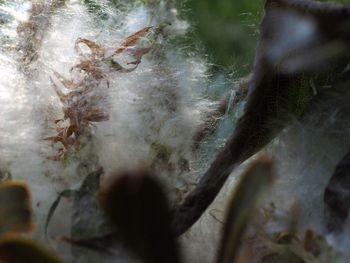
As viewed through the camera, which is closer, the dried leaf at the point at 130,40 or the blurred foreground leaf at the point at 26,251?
the blurred foreground leaf at the point at 26,251

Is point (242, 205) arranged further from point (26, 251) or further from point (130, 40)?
point (130, 40)

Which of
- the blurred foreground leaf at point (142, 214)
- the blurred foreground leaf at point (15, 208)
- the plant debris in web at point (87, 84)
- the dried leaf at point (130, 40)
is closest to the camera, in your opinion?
the blurred foreground leaf at point (142, 214)

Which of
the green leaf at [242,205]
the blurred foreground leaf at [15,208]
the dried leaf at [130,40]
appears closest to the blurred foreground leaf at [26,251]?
the blurred foreground leaf at [15,208]

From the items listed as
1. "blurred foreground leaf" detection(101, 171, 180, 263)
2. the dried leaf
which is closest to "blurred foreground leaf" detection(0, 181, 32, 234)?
"blurred foreground leaf" detection(101, 171, 180, 263)

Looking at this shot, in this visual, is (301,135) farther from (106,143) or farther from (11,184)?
(11,184)

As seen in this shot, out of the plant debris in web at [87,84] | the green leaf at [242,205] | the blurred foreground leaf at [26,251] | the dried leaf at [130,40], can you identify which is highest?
the green leaf at [242,205]

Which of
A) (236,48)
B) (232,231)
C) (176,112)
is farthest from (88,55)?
(232,231)

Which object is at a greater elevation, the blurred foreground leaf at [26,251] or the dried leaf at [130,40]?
the blurred foreground leaf at [26,251]

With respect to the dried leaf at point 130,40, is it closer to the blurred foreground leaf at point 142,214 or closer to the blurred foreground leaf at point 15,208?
the blurred foreground leaf at point 15,208

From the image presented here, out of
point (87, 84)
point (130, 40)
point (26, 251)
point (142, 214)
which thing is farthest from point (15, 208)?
point (130, 40)

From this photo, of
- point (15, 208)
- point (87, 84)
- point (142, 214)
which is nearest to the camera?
point (142, 214)

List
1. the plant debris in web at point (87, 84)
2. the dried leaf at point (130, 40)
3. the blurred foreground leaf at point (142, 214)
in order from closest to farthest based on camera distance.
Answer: the blurred foreground leaf at point (142, 214)
the plant debris in web at point (87, 84)
the dried leaf at point (130, 40)
